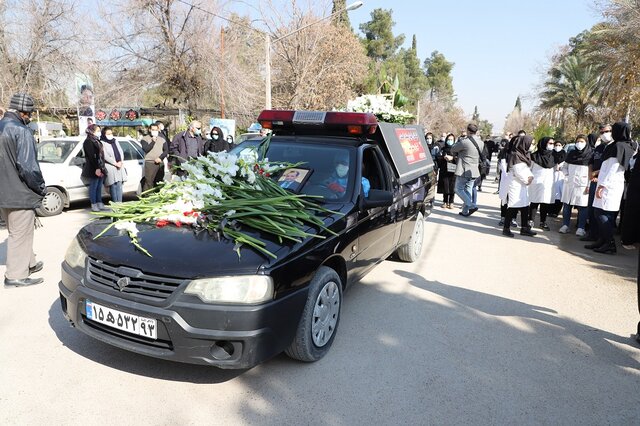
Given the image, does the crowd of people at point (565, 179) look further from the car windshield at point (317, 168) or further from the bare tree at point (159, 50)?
the bare tree at point (159, 50)

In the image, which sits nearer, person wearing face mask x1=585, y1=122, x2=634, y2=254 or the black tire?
person wearing face mask x1=585, y1=122, x2=634, y2=254

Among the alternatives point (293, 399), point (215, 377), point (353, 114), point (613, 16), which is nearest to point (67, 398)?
point (215, 377)

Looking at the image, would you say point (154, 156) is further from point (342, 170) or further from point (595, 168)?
point (595, 168)

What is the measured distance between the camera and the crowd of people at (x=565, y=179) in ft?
23.1

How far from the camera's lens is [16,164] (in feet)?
15.4

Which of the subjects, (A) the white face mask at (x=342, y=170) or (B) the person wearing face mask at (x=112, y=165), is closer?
(A) the white face mask at (x=342, y=170)

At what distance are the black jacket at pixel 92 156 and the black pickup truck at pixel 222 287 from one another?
6176 mm

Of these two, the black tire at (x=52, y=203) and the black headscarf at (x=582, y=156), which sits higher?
the black headscarf at (x=582, y=156)

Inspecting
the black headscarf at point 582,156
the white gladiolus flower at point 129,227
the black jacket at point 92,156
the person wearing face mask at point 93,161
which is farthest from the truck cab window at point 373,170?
the black jacket at point 92,156

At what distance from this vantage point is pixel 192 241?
3.09m

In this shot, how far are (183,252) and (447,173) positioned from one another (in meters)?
9.83

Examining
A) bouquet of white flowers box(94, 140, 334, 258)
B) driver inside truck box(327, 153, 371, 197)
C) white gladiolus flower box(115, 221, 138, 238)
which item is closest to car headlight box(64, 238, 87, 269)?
bouquet of white flowers box(94, 140, 334, 258)

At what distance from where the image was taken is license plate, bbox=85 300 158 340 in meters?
2.84

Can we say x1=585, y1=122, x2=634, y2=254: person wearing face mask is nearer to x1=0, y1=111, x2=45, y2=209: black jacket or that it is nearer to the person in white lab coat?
the person in white lab coat
